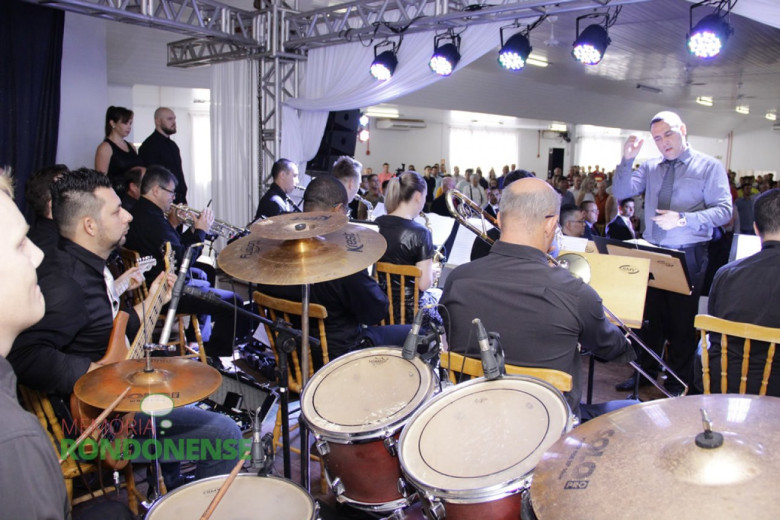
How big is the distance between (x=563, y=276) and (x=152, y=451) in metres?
1.63

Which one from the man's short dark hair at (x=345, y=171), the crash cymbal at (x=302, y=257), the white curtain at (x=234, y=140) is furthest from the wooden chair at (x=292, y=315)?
the white curtain at (x=234, y=140)

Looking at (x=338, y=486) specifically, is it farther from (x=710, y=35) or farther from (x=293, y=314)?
(x=710, y=35)

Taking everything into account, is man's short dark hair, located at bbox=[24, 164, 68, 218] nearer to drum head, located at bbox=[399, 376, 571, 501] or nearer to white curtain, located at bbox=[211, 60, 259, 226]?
drum head, located at bbox=[399, 376, 571, 501]

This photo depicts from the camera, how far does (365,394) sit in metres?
1.95

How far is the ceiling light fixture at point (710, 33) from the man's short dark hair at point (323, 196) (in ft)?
9.20

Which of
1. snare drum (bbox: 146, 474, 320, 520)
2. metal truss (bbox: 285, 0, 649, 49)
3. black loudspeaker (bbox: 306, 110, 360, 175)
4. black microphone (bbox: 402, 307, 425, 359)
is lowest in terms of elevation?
snare drum (bbox: 146, 474, 320, 520)

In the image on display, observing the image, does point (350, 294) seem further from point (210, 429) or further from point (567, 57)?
point (567, 57)

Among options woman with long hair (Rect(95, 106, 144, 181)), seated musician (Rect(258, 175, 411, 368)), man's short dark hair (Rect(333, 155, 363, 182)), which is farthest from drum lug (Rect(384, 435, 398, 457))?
woman with long hair (Rect(95, 106, 144, 181))

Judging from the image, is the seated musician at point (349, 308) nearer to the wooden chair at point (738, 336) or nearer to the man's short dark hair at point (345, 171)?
the wooden chair at point (738, 336)

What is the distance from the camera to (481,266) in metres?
2.09

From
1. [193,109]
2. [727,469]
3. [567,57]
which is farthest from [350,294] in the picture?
[193,109]

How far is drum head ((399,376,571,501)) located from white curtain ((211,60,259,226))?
6.45 metres

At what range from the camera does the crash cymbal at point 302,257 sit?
225 centimetres

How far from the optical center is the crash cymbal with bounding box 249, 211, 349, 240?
2.23m
